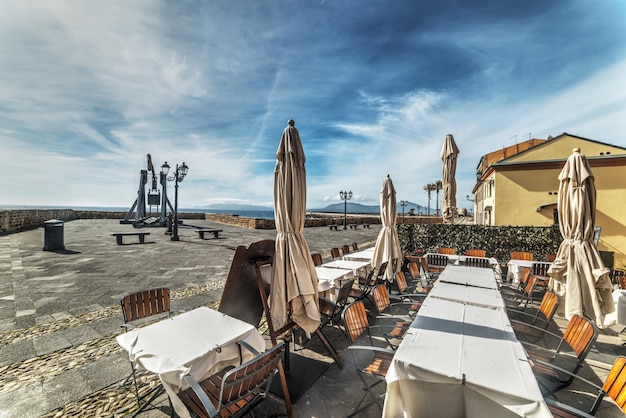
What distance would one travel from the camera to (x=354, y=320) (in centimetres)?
318

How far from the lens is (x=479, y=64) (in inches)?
337

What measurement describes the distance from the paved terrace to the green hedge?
4.80 metres

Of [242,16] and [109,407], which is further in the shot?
[242,16]

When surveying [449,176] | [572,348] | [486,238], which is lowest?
[572,348]

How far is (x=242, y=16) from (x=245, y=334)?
7.49 metres

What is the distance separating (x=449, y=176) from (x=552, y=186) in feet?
21.2

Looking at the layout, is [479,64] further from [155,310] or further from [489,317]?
[155,310]

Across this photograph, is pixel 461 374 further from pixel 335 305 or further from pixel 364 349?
pixel 335 305

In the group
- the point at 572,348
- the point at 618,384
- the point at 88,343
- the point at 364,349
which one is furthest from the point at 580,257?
the point at 88,343

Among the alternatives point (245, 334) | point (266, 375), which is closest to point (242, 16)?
point (245, 334)

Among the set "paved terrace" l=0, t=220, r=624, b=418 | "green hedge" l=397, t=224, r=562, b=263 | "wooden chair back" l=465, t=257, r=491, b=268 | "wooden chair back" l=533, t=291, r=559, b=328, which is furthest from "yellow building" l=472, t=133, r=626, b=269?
"wooden chair back" l=533, t=291, r=559, b=328

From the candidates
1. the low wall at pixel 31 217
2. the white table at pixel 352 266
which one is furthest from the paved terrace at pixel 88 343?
the low wall at pixel 31 217

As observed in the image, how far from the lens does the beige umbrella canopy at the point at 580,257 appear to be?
4227 mm

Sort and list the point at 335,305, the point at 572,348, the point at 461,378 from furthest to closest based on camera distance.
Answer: the point at 335,305 < the point at 572,348 < the point at 461,378
